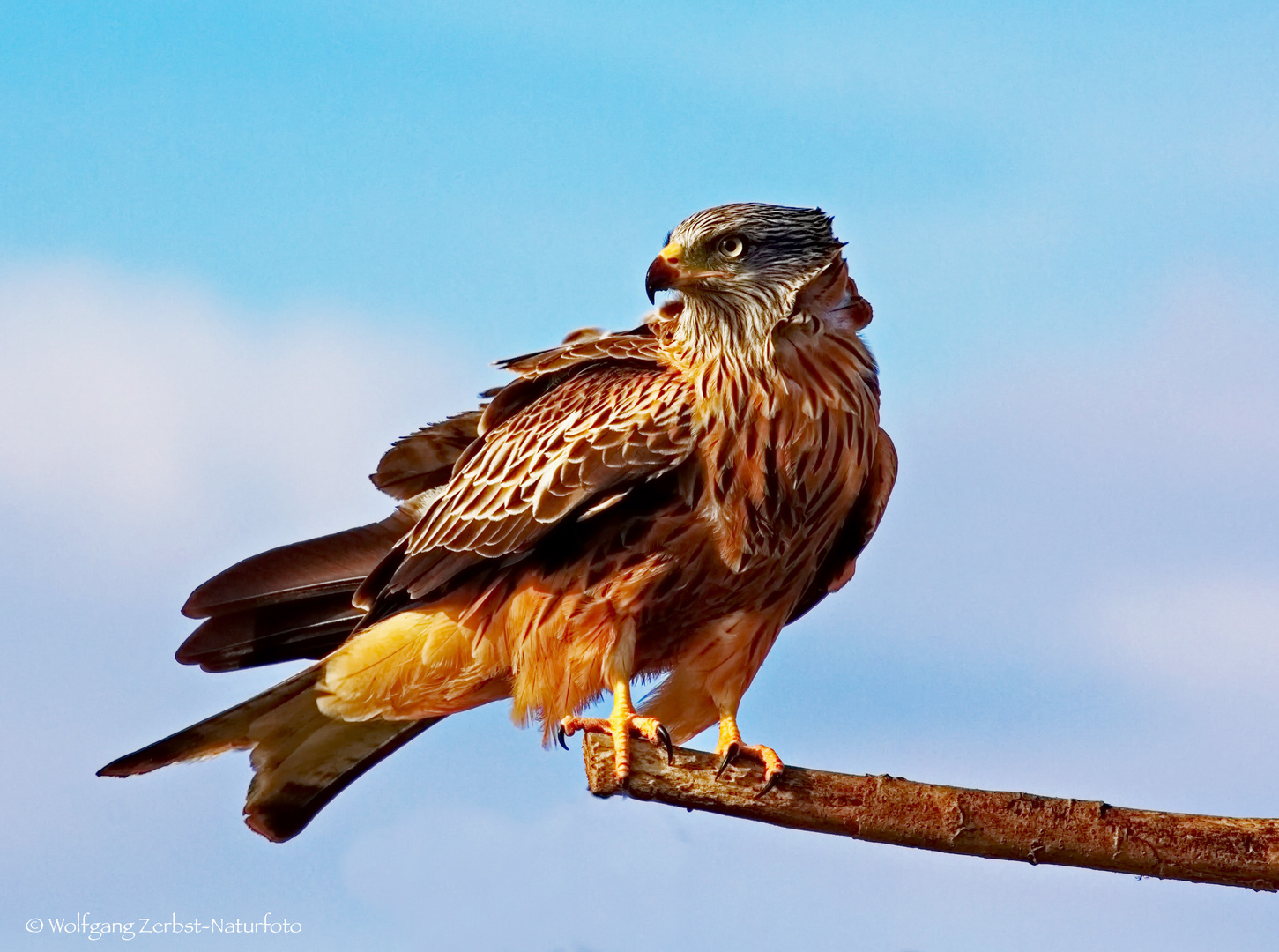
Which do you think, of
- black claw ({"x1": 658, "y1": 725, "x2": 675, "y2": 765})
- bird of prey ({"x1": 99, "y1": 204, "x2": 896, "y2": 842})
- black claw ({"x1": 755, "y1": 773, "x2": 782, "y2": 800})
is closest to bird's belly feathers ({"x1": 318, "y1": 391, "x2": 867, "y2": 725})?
bird of prey ({"x1": 99, "y1": 204, "x2": 896, "y2": 842})

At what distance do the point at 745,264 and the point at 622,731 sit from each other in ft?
5.61

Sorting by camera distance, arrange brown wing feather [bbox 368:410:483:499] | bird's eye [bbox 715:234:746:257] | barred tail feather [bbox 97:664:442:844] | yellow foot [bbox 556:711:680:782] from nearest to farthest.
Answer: yellow foot [bbox 556:711:680:782], bird's eye [bbox 715:234:746:257], barred tail feather [bbox 97:664:442:844], brown wing feather [bbox 368:410:483:499]

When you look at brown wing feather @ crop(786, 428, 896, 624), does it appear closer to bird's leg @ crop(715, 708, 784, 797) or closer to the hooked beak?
bird's leg @ crop(715, 708, 784, 797)

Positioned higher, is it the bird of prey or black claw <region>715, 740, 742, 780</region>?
the bird of prey

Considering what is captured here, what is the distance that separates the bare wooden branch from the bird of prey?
0.34 ft

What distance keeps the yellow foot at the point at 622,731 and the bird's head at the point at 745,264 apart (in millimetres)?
1391

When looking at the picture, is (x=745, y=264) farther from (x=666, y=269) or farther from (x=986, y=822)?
(x=986, y=822)

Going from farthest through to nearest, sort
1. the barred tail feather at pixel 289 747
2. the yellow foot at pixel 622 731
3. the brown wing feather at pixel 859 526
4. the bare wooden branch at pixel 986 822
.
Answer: the barred tail feather at pixel 289 747 < the brown wing feather at pixel 859 526 < the yellow foot at pixel 622 731 < the bare wooden branch at pixel 986 822

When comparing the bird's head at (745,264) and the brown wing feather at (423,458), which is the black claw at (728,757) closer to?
the bird's head at (745,264)

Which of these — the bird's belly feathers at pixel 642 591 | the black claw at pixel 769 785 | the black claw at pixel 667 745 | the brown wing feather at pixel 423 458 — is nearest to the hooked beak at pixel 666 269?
the bird's belly feathers at pixel 642 591

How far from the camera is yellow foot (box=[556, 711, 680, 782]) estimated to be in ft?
16.3

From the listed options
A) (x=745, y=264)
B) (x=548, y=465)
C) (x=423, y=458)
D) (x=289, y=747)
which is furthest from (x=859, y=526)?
(x=289, y=747)

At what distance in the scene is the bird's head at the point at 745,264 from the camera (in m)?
5.29

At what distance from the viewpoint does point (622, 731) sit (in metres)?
5.04
